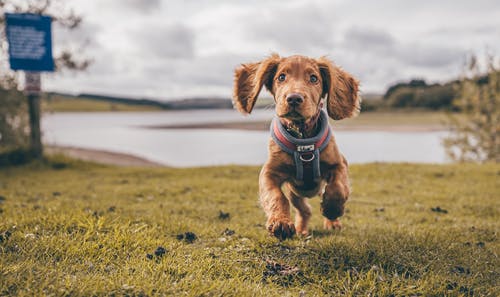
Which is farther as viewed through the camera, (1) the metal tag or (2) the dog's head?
(1) the metal tag

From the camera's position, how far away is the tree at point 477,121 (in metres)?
24.1

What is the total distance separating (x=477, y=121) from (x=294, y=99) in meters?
24.6

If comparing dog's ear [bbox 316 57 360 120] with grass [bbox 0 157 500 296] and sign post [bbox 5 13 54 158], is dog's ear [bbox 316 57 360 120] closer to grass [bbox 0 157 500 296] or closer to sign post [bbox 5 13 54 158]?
grass [bbox 0 157 500 296]

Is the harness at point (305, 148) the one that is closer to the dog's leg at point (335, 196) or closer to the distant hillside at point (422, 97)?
the dog's leg at point (335, 196)

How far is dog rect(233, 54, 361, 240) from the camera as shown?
4.64 m

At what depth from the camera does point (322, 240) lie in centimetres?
514

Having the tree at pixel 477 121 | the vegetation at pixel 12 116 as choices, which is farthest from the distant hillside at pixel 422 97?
the vegetation at pixel 12 116

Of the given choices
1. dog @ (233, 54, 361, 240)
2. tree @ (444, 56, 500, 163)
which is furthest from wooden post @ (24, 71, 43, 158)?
tree @ (444, 56, 500, 163)

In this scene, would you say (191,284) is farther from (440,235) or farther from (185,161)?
(185,161)

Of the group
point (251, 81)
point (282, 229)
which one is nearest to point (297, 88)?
point (251, 81)

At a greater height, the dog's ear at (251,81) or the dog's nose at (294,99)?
the dog's ear at (251,81)

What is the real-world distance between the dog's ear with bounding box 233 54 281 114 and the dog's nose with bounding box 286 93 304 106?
1206 millimetres

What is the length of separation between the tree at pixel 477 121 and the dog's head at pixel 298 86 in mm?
22352

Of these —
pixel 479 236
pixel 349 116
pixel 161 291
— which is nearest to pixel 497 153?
pixel 479 236
